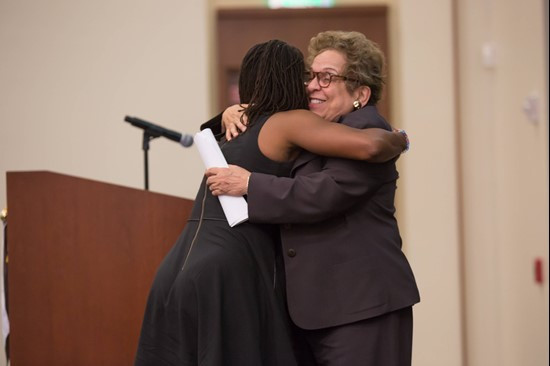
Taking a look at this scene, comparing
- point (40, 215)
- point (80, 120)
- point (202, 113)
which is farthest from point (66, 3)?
point (40, 215)

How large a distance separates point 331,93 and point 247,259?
52 cm

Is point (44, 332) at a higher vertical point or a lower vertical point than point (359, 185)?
lower

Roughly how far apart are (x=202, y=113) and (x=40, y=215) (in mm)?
2102

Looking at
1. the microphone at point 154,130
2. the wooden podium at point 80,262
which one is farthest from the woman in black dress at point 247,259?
the microphone at point 154,130

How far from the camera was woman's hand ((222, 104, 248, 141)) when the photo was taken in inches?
81.3

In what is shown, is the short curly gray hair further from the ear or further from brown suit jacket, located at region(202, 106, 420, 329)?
brown suit jacket, located at region(202, 106, 420, 329)

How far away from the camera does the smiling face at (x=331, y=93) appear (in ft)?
6.98

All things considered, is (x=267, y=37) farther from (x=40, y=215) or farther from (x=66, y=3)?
(x=40, y=215)

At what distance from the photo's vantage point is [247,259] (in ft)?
6.44

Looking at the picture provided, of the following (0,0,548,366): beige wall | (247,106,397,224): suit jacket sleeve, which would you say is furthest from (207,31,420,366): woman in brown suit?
(0,0,548,366): beige wall

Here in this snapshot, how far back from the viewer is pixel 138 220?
2543 mm

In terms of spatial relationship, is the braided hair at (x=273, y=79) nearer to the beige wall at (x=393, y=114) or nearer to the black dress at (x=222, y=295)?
the black dress at (x=222, y=295)

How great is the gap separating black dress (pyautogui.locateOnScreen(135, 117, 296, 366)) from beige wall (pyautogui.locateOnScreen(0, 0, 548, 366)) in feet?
8.02

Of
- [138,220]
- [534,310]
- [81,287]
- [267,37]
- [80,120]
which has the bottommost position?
[534,310]
